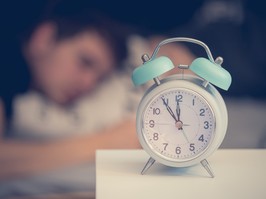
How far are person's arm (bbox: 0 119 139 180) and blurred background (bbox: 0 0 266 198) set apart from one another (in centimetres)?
2

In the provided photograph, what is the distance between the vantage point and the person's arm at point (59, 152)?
187 cm

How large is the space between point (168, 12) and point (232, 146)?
43cm

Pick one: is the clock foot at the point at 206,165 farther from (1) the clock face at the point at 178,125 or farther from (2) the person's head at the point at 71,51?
(2) the person's head at the point at 71,51

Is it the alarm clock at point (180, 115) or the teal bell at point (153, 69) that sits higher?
the teal bell at point (153, 69)

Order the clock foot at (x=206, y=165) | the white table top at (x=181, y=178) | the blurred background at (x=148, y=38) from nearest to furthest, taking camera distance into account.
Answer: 1. the white table top at (x=181, y=178)
2. the clock foot at (x=206, y=165)
3. the blurred background at (x=148, y=38)

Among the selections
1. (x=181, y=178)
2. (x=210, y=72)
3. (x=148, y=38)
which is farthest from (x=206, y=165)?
(x=148, y=38)

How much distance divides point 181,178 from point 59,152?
1.62 feet

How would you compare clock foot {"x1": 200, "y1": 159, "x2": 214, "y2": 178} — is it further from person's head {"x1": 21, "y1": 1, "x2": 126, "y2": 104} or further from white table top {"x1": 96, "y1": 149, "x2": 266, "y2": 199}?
person's head {"x1": 21, "y1": 1, "x2": 126, "y2": 104}

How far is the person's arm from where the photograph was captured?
6.12 feet

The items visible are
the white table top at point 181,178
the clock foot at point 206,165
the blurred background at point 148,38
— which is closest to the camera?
the white table top at point 181,178

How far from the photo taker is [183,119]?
150 cm

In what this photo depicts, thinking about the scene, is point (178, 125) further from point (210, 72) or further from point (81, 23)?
point (81, 23)

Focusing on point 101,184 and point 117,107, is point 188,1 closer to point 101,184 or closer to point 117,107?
point 117,107

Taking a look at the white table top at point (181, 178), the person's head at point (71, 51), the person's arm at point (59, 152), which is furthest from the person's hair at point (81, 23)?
the white table top at point (181, 178)
